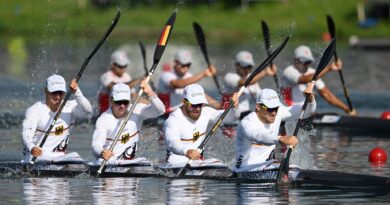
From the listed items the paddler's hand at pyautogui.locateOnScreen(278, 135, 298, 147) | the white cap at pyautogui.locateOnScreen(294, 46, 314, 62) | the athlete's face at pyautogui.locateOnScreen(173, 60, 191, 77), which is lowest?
the paddler's hand at pyautogui.locateOnScreen(278, 135, 298, 147)

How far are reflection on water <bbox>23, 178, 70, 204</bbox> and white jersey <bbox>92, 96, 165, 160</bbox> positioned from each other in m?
1.08

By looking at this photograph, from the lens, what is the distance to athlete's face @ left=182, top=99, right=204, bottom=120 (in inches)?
914

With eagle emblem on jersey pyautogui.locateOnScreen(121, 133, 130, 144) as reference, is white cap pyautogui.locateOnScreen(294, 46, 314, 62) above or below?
above

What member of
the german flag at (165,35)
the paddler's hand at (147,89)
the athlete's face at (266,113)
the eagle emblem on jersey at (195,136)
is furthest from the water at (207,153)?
the german flag at (165,35)

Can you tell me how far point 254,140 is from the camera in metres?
22.2

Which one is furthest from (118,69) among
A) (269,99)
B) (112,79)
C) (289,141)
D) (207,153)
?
(289,141)

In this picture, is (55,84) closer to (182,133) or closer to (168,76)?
(182,133)

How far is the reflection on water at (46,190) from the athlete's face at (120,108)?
1.61m

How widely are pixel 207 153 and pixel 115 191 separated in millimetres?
5992

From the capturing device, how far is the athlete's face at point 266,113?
22156 mm

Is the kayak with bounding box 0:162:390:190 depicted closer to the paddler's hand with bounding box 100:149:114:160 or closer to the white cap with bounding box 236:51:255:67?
the paddler's hand with bounding box 100:149:114:160

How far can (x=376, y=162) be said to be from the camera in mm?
25938

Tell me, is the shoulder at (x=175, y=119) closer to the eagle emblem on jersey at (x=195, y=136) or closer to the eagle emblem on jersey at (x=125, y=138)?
the eagle emblem on jersey at (x=195, y=136)

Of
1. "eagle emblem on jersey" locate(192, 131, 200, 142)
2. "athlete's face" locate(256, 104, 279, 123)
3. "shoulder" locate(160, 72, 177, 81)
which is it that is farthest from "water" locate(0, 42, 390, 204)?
"shoulder" locate(160, 72, 177, 81)
